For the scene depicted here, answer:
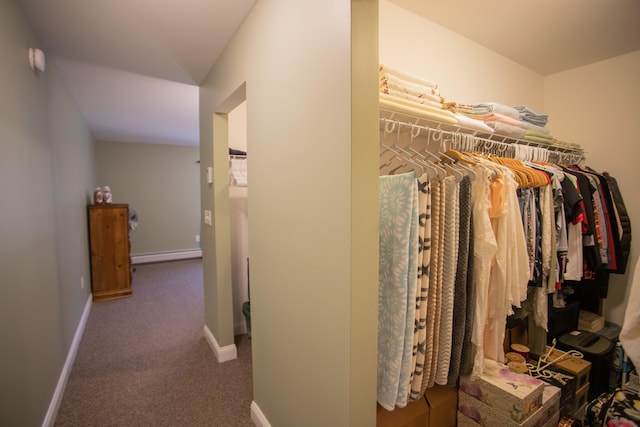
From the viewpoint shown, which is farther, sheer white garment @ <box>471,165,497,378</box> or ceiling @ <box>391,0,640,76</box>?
ceiling @ <box>391,0,640,76</box>

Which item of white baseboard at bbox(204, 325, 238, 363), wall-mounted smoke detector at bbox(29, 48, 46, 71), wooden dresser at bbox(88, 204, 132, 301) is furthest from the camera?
wooden dresser at bbox(88, 204, 132, 301)

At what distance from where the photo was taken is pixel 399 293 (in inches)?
42.6

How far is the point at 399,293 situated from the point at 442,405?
77 centimetres

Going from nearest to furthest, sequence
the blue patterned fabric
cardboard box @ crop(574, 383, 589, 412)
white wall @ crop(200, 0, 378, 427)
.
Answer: white wall @ crop(200, 0, 378, 427), the blue patterned fabric, cardboard box @ crop(574, 383, 589, 412)

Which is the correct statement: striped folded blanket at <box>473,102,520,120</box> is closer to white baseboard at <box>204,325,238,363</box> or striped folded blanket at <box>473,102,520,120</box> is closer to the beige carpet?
the beige carpet

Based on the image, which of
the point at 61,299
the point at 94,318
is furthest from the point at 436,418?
the point at 94,318

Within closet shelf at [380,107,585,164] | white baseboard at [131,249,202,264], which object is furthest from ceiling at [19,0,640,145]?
white baseboard at [131,249,202,264]

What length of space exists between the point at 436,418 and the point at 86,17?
9.11ft

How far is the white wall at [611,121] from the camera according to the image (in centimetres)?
226

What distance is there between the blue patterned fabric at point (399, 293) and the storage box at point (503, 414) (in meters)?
0.53

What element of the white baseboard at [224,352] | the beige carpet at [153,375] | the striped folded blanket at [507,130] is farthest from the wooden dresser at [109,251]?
the striped folded blanket at [507,130]

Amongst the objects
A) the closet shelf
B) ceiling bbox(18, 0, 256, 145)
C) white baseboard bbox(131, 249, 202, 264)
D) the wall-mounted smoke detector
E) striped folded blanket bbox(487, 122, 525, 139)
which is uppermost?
ceiling bbox(18, 0, 256, 145)

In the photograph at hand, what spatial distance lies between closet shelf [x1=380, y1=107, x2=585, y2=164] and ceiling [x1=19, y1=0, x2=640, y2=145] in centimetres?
70

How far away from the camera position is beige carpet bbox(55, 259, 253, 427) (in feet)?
5.88
